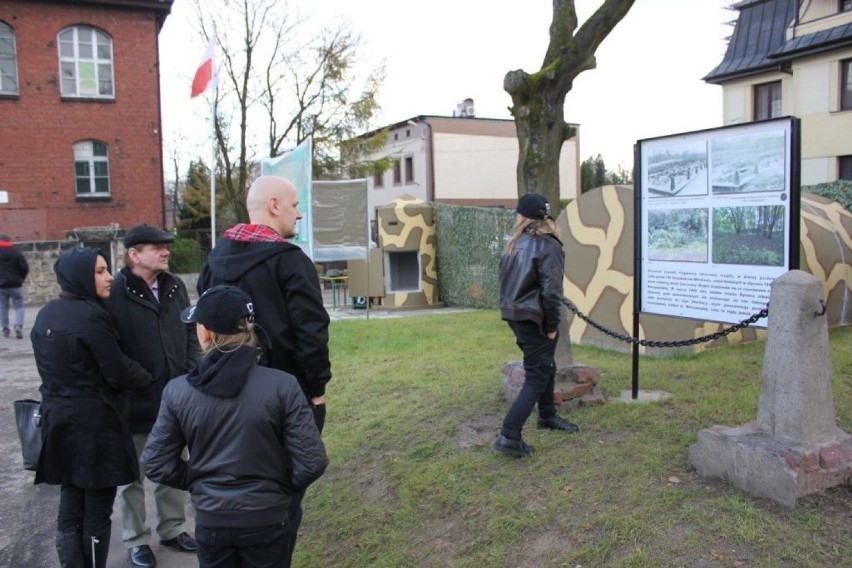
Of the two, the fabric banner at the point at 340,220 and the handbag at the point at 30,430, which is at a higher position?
the fabric banner at the point at 340,220

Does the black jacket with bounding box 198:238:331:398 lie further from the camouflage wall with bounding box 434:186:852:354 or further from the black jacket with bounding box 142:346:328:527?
the camouflage wall with bounding box 434:186:852:354

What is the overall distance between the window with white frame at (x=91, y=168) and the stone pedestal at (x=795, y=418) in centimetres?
2522

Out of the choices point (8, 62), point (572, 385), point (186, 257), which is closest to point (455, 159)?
point (186, 257)

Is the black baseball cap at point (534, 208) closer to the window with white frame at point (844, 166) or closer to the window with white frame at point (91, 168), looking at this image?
the window with white frame at point (91, 168)

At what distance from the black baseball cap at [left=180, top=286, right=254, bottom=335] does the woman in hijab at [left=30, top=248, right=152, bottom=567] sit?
126 centimetres

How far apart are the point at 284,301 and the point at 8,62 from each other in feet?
83.3

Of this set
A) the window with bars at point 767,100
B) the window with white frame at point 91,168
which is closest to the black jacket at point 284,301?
the window with white frame at point 91,168

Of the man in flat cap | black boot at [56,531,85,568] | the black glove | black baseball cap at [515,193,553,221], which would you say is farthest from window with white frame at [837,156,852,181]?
black boot at [56,531,85,568]

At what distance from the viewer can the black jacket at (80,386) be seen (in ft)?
12.2

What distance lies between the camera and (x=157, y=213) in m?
26.2

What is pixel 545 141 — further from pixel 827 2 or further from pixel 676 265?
pixel 827 2

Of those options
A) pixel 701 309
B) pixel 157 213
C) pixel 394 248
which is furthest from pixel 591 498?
pixel 157 213

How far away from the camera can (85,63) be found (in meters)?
25.0

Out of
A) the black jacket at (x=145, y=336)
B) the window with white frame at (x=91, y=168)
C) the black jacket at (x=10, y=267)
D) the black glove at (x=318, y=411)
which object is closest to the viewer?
the black glove at (x=318, y=411)
